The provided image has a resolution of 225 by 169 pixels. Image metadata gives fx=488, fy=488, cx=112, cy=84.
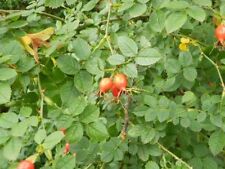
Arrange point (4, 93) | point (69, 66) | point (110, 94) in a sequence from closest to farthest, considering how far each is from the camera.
Result: 1. point (4, 93)
2. point (69, 66)
3. point (110, 94)

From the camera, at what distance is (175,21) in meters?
1.12

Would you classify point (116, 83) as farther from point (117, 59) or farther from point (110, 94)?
point (110, 94)

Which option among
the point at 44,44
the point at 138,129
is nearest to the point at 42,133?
the point at 44,44

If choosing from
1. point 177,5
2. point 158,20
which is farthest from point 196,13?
point 158,20

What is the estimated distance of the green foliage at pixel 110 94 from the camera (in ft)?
3.55

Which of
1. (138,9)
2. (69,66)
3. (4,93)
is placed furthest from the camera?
(138,9)

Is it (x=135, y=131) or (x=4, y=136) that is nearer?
(x=4, y=136)

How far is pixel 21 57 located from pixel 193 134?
72 cm

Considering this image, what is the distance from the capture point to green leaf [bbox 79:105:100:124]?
1.08 m

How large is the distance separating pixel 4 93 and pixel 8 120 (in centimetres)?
8

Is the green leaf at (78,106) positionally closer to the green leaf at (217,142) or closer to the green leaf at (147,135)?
the green leaf at (147,135)

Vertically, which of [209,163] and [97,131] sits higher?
[97,131]

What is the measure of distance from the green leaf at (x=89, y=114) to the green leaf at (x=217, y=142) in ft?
1.40

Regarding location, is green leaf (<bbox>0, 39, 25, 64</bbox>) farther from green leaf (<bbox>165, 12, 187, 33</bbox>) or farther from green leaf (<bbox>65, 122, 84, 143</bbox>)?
green leaf (<bbox>165, 12, 187, 33</bbox>)
